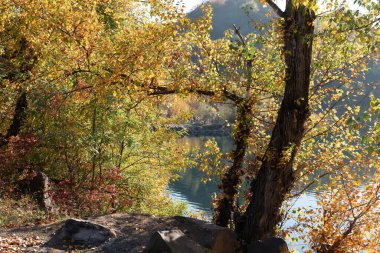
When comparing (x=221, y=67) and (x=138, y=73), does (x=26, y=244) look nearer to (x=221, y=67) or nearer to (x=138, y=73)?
(x=138, y=73)

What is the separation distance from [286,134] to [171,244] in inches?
137

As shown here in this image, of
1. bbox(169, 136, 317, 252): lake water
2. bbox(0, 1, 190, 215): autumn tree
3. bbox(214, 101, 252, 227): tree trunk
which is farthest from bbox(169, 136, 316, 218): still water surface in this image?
bbox(214, 101, 252, 227): tree trunk

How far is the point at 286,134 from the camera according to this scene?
29.5 feet

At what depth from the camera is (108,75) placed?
974cm

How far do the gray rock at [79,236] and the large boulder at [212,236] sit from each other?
1.58 metres

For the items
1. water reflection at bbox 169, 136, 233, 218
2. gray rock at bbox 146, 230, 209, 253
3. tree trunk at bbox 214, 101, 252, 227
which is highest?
tree trunk at bbox 214, 101, 252, 227

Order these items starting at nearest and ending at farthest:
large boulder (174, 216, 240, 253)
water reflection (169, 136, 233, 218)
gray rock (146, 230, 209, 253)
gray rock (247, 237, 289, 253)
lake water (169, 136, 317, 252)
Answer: gray rock (146, 230, 209, 253)
gray rock (247, 237, 289, 253)
large boulder (174, 216, 240, 253)
lake water (169, 136, 317, 252)
water reflection (169, 136, 233, 218)

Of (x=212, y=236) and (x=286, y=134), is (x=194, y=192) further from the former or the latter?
(x=212, y=236)

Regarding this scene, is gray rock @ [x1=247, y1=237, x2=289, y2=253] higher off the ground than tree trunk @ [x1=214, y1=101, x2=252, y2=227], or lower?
lower

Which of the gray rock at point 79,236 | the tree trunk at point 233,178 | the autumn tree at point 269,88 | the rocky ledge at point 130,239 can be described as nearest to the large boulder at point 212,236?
the rocky ledge at point 130,239

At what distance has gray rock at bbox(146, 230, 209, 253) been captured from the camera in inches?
279

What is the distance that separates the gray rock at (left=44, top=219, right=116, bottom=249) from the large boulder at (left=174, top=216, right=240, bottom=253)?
1.58m

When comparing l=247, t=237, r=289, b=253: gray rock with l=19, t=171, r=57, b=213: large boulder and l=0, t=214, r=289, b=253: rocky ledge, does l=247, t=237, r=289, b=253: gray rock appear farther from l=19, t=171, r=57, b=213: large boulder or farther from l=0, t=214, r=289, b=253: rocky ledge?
l=19, t=171, r=57, b=213: large boulder

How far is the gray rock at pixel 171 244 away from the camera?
7.09 metres
